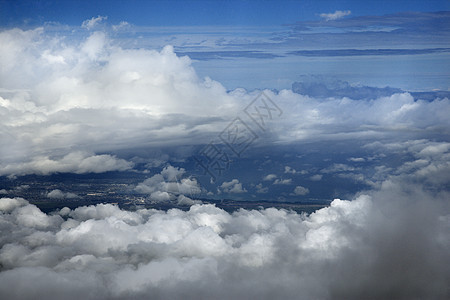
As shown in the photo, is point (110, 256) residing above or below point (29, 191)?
below

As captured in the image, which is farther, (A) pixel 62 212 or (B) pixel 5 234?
(A) pixel 62 212

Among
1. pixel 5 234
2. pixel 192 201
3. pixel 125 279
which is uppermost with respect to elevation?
pixel 192 201

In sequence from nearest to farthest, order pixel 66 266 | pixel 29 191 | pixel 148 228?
pixel 66 266
pixel 148 228
pixel 29 191

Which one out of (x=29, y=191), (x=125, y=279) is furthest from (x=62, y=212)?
(x=125, y=279)

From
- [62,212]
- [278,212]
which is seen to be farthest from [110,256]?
[278,212]

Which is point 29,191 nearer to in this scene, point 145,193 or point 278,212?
point 145,193

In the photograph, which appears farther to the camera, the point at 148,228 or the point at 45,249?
the point at 148,228

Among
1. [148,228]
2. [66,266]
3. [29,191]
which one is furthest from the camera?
[29,191]

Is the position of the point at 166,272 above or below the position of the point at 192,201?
below

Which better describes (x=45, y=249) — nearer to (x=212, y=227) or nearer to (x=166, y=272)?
(x=166, y=272)
